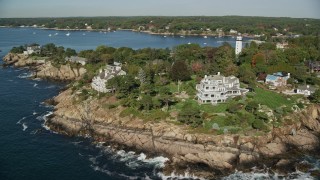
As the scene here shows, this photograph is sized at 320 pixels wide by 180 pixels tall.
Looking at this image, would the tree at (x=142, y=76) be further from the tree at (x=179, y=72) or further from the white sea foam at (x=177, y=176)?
the white sea foam at (x=177, y=176)

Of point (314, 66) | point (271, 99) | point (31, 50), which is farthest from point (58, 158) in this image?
point (31, 50)

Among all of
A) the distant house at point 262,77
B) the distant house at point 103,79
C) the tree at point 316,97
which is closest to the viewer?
the tree at point 316,97

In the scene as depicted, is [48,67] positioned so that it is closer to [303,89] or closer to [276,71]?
[276,71]

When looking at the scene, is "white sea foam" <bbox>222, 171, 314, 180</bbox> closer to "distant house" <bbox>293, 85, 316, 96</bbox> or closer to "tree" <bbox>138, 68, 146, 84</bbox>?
"distant house" <bbox>293, 85, 316, 96</bbox>

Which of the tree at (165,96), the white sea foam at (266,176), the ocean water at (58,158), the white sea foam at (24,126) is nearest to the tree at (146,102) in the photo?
the tree at (165,96)

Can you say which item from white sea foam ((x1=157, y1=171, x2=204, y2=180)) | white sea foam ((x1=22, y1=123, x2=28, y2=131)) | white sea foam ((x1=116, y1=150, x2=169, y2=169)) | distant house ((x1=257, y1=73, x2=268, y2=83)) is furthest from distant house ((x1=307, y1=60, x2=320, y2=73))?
→ white sea foam ((x1=22, y1=123, x2=28, y2=131))

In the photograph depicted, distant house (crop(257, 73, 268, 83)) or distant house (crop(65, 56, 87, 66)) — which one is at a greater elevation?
distant house (crop(65, 56, 87, 66))
